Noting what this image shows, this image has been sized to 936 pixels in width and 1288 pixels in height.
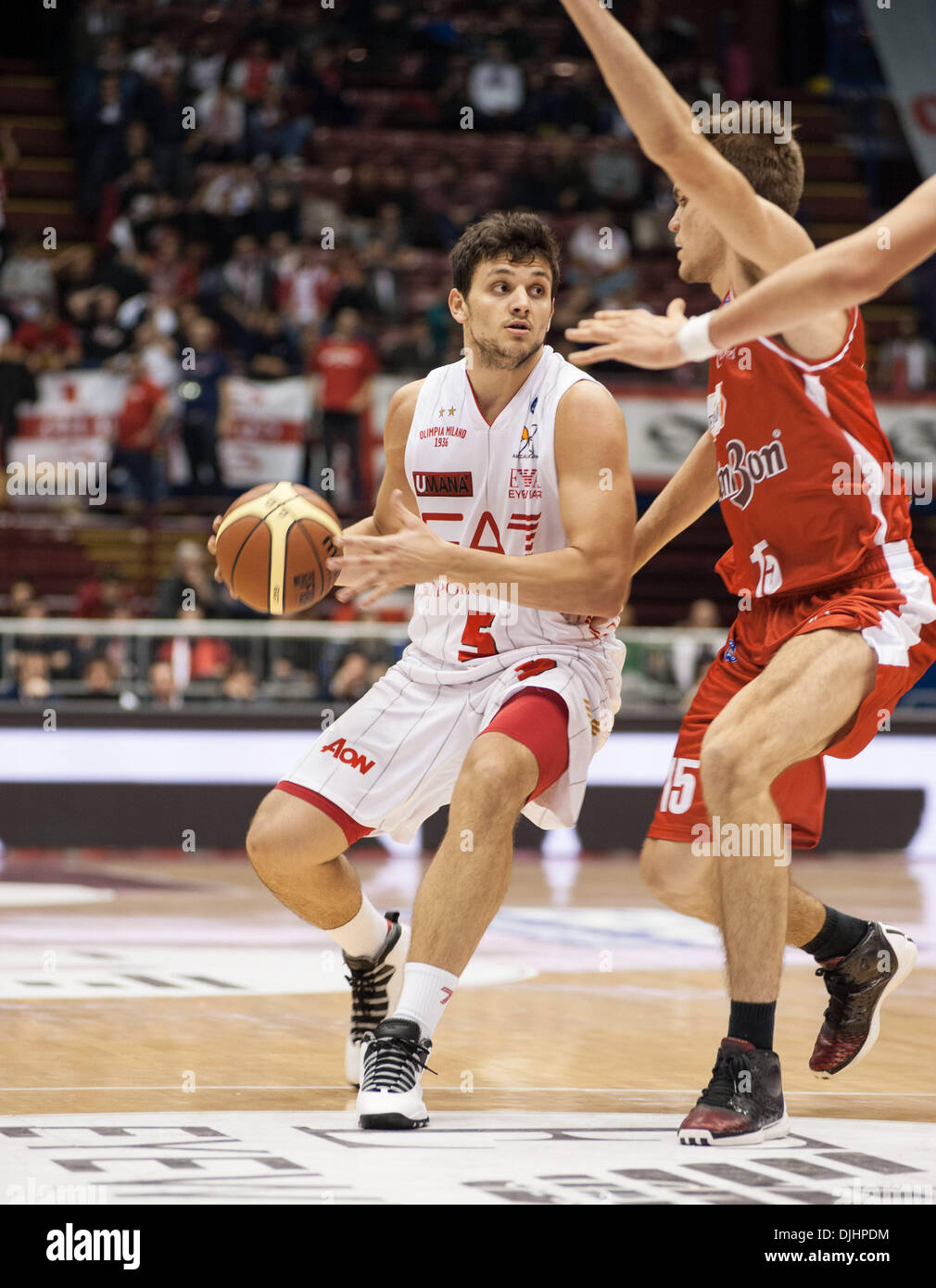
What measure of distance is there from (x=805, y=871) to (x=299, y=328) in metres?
7.61

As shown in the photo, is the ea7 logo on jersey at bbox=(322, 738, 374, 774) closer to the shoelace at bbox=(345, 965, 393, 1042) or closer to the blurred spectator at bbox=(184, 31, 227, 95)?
the shoelace at bbox=(345, 965, 393, 1042)

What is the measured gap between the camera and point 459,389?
5.18 meters

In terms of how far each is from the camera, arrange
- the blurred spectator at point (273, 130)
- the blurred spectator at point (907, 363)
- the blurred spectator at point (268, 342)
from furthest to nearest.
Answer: the blurred spectator at point (273, 130)
the blurred spectator at point (907, 363)
the blurred spectator at point (268, 342)

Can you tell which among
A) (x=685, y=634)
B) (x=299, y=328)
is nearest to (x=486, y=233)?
(x=685, y=634)

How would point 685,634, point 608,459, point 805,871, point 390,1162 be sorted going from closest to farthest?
point 390,1162, point 608,459, point 805,871, point 685,634

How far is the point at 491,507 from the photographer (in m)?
5.02

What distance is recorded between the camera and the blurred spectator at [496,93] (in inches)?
819

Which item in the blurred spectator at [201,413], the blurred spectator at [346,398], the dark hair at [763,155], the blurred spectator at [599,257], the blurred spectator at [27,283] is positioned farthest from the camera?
the blurred spectator at [599,257]

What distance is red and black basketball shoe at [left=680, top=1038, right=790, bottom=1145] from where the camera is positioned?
4004 millimetres

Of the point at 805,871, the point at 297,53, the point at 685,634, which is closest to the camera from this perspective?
the point at 805,871

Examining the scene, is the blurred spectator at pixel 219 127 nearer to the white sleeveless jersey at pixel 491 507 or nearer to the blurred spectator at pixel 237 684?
the blurred spectator at pixel 237 684

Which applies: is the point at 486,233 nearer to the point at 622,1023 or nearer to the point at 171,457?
the point at 622,1023

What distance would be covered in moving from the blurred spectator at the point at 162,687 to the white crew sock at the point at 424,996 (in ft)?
26.7

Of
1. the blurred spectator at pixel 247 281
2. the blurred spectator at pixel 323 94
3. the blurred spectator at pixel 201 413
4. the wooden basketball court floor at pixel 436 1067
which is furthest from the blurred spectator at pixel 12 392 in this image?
the blurred spectator at pixel 323 94
